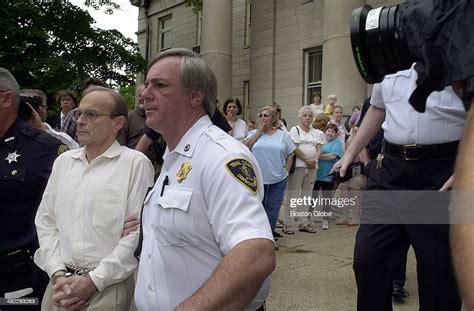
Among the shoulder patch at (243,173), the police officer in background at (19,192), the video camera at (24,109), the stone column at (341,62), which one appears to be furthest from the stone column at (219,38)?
the shoulder patch at (243,173)

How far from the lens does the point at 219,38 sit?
15.0m

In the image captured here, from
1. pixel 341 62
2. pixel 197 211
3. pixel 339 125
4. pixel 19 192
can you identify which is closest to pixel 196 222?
pixel 197 211

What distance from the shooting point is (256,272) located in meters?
1.46

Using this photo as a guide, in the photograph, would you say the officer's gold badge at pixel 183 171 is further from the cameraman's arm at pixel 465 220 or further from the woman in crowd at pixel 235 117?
the woman in crowd at pixel 235 117

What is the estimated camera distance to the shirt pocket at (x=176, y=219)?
5.47ft

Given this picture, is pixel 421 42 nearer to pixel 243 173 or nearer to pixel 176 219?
pixel 243 173

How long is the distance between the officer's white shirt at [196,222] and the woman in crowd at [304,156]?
5530 mm

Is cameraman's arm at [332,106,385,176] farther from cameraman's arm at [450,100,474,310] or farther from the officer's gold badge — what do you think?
cameraman's arm at [450,100,474,310]

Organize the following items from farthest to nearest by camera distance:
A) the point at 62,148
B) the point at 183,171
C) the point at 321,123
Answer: the point at 321,123
the point at 62,148
the point at 183,171

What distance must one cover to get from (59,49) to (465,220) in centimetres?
2133

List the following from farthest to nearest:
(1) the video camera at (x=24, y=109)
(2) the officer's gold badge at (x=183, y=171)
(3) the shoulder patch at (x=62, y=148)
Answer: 1. (1) the video camera at (x=24, y=109)
2. (3) the shoulder patch at (x=62, y=148)
3. (2) the officer's gold badge at (x=183, y=171)

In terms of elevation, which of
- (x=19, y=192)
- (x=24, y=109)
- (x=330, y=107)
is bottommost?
(x=19, y=192)

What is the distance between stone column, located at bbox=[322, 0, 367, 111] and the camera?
37.4 feet

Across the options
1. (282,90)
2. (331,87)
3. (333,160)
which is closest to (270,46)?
(282,90)
